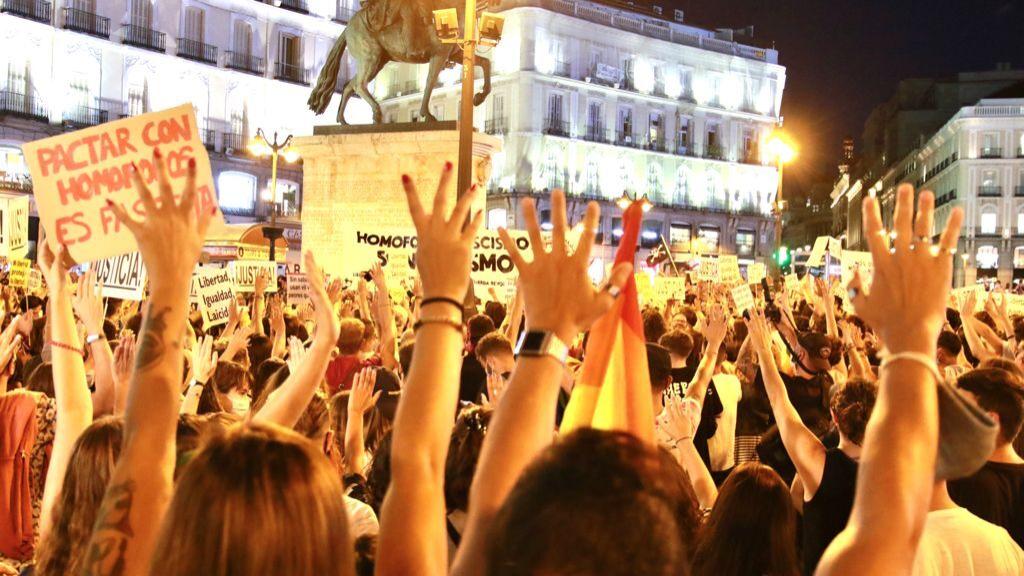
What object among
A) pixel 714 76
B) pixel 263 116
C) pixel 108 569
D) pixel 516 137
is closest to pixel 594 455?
pixel 108 569

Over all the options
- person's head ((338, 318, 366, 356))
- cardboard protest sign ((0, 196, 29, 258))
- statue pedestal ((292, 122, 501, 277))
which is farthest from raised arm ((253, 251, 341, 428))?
statue pedestal ((292, 122, 501, 277))

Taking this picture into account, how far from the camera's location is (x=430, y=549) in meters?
2.04

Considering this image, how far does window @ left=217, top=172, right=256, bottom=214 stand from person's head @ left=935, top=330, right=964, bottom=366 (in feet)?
141

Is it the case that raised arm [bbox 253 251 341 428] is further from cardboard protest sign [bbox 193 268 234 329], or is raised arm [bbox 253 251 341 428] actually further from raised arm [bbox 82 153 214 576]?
cardboard protest sign [bbox 193 268 234 329]

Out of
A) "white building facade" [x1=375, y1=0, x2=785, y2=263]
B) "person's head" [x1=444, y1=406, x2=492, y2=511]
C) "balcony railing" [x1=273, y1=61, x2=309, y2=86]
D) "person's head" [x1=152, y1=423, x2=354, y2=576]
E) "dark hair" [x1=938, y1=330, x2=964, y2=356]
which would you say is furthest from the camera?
"white building facade" [x1=375, y1=0, x2=785, y2=263]

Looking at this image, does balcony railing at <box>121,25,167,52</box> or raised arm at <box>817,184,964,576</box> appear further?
balcony railing at <box>121,25,167,52</box>

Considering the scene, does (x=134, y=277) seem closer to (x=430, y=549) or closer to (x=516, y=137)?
(x=430, y=549)

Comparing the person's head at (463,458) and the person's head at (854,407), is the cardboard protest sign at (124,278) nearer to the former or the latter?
the person's head at (463,458)

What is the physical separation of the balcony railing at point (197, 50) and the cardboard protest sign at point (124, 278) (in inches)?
1621

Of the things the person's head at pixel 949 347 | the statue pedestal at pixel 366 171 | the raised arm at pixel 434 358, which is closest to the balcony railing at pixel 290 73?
the statue pedestal at pixel 366 171

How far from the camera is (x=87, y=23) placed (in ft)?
142

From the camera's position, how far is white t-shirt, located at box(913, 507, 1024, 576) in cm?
281

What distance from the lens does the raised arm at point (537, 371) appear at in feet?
6.35

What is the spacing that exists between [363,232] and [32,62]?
33.8m
